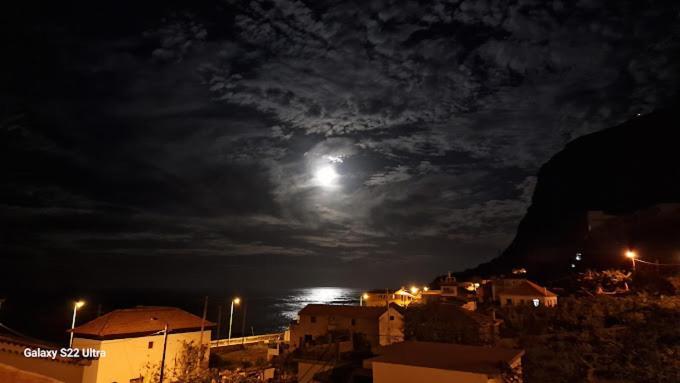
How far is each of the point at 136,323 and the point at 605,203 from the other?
73.5m

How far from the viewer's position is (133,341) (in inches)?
1006

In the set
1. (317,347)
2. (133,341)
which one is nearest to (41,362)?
(133,341)

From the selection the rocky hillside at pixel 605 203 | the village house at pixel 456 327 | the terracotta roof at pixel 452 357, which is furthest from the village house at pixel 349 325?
the rocky hillside at pixel 605 203

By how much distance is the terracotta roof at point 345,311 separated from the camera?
35.6 meters

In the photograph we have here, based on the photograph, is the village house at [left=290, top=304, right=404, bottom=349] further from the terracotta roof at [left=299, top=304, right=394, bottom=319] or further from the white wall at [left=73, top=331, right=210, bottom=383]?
the white wall at [left=73, top=331, right=210, bottom=383]

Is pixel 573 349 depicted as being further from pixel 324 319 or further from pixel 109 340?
pixel 109 340

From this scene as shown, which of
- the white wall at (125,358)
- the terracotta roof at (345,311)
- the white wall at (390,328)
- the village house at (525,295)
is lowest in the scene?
the white wall at (125,358)

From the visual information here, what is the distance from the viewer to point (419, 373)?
14.2 m

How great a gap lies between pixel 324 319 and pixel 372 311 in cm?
425

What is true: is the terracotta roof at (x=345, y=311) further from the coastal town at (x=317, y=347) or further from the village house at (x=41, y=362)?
the village house at (x=41, y=362)

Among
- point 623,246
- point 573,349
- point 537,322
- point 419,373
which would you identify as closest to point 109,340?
point 419,373

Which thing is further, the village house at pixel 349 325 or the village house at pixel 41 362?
the village house at pixel 349 325

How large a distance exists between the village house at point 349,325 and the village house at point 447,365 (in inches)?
690

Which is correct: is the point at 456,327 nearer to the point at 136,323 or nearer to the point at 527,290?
the point at 527,290
